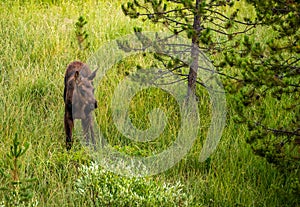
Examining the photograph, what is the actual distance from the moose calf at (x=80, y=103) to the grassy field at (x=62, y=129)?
18cm

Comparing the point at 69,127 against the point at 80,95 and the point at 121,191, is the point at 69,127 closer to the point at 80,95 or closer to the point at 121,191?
the point at 80,95

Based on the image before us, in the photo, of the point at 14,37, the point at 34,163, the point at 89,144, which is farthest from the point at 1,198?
the point at 14,37

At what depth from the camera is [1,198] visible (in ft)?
14.9

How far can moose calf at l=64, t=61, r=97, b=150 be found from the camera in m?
5.51

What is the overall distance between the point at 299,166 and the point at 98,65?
3.01 m

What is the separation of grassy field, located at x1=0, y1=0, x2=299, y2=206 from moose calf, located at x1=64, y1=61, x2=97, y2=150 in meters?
0.18

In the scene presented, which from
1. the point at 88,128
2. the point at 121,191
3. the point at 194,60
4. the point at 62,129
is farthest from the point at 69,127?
the point at 194,60

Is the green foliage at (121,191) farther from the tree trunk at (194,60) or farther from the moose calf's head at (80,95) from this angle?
the tree trunk at (194,60)

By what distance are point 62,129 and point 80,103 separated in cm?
49

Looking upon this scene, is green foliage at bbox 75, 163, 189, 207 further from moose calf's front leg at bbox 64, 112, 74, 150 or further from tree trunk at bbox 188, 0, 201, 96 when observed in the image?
tree trunk at bbox 188, 0, 201, 96

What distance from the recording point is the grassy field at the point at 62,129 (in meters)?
4.87

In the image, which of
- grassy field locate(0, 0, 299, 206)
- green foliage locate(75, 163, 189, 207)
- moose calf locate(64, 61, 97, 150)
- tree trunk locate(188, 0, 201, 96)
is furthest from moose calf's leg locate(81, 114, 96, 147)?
tree trunk locate(188, 0, 201, 96)

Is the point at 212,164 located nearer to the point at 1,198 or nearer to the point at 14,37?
the point at 1,198

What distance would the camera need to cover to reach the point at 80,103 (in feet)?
18.3
